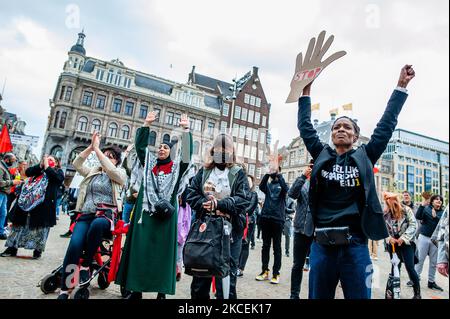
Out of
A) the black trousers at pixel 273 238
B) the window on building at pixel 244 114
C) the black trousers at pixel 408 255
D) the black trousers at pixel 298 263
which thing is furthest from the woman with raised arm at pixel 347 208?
the window on building at pixel 244 114

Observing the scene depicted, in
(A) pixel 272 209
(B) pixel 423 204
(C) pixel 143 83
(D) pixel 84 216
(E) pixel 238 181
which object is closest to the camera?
(E) pixel 238 181

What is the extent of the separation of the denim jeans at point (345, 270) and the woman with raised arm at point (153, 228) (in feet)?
5.49

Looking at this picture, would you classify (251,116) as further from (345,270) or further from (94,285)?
(345,270)

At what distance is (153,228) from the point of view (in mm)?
3281

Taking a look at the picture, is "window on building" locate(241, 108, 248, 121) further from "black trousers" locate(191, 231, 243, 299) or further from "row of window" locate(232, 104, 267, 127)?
"black trousers" locate(191, 231, 243, 299)

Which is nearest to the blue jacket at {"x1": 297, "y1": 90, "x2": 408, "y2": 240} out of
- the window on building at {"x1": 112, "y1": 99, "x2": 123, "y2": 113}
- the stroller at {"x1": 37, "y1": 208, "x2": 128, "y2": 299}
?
the stroller at {"x1": 37, "y1": 208, "x2": 128, "y2": 299}

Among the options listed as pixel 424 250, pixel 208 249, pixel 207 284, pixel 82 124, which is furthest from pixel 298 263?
pixel 82 124

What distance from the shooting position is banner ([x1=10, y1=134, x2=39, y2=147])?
1080cm

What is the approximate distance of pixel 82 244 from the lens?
11.2ft

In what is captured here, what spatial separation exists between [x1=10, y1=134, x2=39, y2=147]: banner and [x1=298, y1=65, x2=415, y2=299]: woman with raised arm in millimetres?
11734

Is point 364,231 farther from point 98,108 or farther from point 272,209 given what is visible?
point 98,108

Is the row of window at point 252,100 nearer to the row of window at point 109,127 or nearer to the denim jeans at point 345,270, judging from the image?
the row of window at point 109,127

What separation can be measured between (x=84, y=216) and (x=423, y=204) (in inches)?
292
